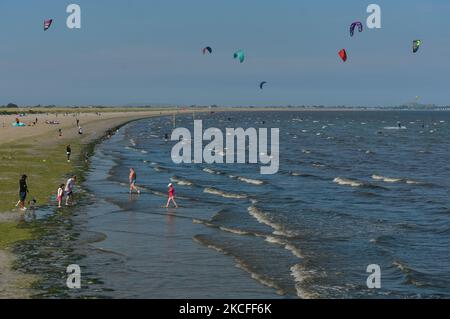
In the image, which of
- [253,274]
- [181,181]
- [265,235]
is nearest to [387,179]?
[181,181]

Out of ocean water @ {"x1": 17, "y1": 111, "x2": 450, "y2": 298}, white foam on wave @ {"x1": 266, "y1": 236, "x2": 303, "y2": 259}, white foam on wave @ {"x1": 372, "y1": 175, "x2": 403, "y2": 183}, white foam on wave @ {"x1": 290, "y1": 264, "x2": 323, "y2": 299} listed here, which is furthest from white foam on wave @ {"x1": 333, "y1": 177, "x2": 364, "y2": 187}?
white foam on wave @ {"x1": 290, "y1": 264, "x2": 323, "y2": 299}

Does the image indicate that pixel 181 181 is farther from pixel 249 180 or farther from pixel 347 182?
pixel 347 182

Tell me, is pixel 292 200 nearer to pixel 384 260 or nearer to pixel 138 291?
pixel 384 260

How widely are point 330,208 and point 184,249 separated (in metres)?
12.2

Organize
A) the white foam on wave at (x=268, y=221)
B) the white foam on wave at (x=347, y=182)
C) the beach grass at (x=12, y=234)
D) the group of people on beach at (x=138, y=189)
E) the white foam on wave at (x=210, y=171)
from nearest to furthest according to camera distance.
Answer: the beach grass at (x=12, y=234), the white foam on wave at (x=268, y=221), the group of people on beach at (x=138, y=189), the white foam on wave at (x=347, y=182), the white foam on wave at (x=210, y=171)

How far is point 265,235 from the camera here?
24938 mm

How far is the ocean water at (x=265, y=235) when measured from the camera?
1803 centimetres

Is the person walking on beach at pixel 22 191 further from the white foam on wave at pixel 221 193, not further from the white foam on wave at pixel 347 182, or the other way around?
the white foam on wave at pixel 347 182

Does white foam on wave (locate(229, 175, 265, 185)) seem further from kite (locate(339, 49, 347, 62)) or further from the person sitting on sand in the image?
the person sitting on sand

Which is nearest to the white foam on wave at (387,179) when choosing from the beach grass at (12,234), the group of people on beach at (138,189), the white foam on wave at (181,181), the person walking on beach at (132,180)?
the white foam on wave at (181,181)

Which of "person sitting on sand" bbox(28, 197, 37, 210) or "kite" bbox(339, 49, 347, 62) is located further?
"kite" bbox(339, 49, 347, 62)

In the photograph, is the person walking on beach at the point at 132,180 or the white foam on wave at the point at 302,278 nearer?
the white foam on wave at the point at 302,278

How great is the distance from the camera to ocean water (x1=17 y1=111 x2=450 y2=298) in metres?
18.0

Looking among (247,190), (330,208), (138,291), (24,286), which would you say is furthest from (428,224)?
(24,286)
